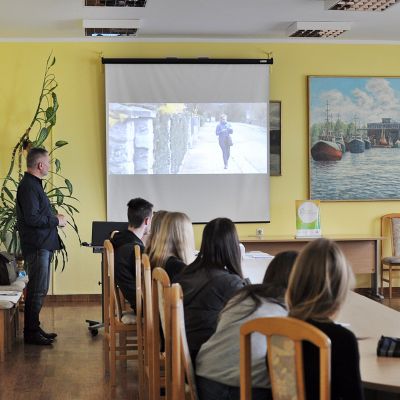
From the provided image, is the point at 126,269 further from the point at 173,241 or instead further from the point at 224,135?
the point at 224,135

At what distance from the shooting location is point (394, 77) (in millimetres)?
9086

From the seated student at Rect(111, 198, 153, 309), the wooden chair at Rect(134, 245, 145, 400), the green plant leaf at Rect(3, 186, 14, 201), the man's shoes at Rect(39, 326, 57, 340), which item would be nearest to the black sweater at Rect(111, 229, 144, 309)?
the seated student at Rect(111, 198, 153, 309)

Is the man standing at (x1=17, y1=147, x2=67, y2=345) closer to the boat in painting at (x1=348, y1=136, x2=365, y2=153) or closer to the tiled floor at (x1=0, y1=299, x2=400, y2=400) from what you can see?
the tiled floor at (x1=0, y1=299, x2=400, y2=400)

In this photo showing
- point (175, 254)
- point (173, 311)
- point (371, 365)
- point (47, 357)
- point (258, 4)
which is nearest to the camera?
point (371, 365)

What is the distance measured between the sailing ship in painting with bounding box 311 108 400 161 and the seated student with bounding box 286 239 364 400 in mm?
6597

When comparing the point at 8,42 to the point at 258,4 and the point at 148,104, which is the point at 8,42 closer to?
the point at 148,104

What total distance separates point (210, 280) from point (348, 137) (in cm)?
589

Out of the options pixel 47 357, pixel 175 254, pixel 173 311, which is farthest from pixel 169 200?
pixel 173 311

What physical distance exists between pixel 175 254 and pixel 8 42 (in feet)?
16.5

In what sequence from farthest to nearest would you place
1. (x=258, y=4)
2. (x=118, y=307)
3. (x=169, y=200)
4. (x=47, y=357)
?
(x=169, y=200)
(x=258, y=4)
(x=47, y=357)
(x=118, y=307)

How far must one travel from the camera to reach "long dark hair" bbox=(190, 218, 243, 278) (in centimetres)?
350

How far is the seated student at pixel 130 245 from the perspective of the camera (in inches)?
201

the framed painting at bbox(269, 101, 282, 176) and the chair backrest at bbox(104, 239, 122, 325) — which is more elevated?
the framed painting at bbox(269, 101, 282, 176)

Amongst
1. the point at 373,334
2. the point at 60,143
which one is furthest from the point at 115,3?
the point at 373,334
